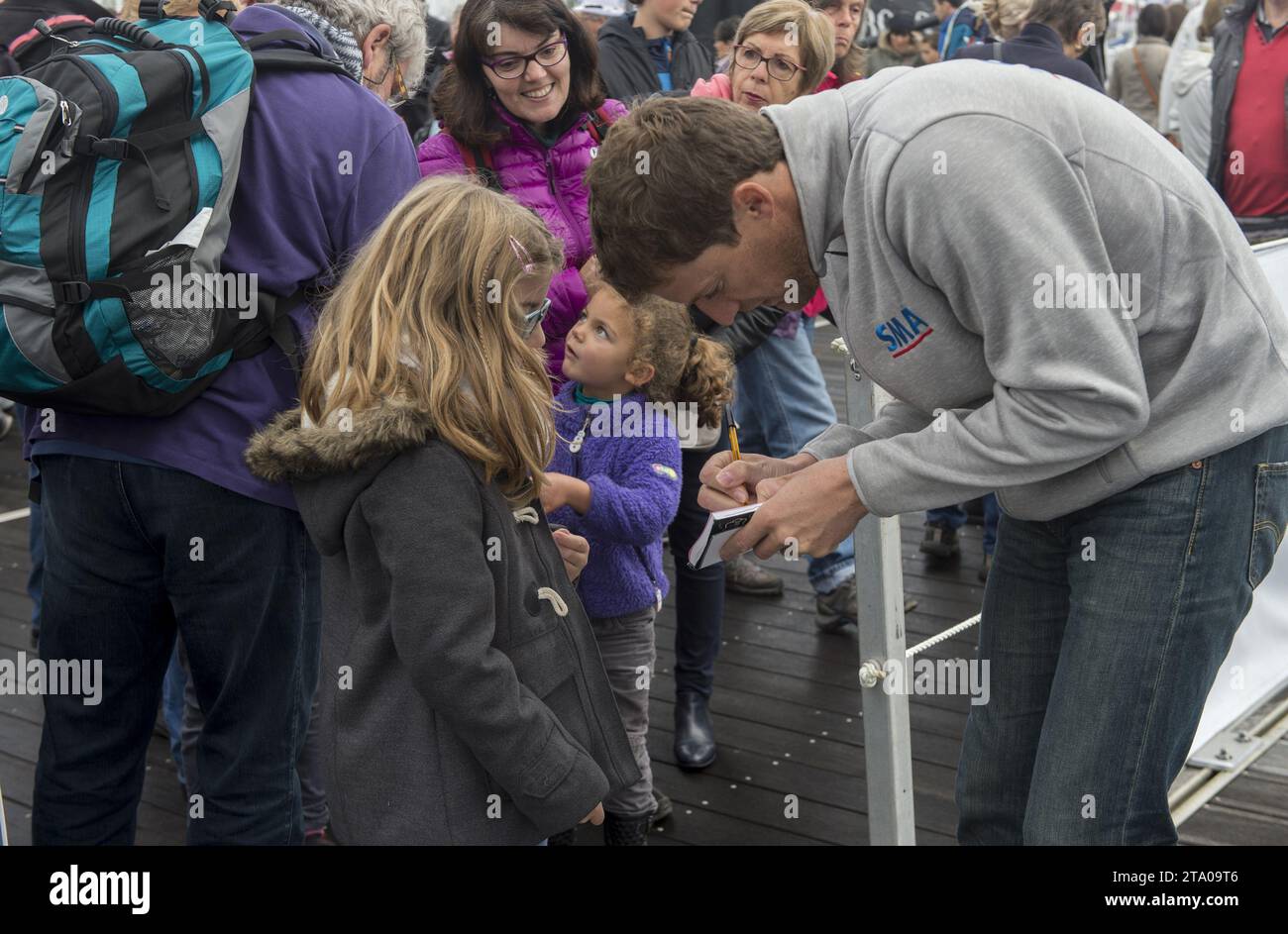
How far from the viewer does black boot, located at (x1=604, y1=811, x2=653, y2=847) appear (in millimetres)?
2852

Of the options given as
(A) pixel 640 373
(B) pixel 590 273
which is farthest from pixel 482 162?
(A) pixel 640 373

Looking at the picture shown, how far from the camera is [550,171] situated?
10.2 feet

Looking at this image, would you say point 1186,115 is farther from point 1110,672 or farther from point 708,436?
point 1110,672

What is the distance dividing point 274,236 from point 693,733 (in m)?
1.88

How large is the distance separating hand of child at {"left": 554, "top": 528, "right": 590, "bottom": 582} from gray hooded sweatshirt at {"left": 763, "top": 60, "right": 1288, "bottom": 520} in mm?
746

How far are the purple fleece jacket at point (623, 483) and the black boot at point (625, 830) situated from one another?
18.0 inches

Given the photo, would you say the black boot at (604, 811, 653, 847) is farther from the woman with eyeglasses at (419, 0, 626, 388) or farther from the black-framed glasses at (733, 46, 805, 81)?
the black-framed glasses at (733, 46, 805, 81)

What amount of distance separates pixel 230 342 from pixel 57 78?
451mm

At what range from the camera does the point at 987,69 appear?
1.58 metres

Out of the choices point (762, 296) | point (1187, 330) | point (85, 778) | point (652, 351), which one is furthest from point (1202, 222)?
point (85, 778)

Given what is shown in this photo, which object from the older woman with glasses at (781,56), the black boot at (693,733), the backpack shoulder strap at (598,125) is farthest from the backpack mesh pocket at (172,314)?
the older woman with glasses at (781,56)

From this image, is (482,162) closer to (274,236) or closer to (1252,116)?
(274,236)

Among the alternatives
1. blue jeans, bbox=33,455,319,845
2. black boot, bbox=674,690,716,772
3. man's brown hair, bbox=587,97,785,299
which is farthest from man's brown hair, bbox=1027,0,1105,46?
blue jeans, bbox=33,455,319,845

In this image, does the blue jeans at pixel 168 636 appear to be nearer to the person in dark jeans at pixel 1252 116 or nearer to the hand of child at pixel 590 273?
the hand of child at pixel 590 273
